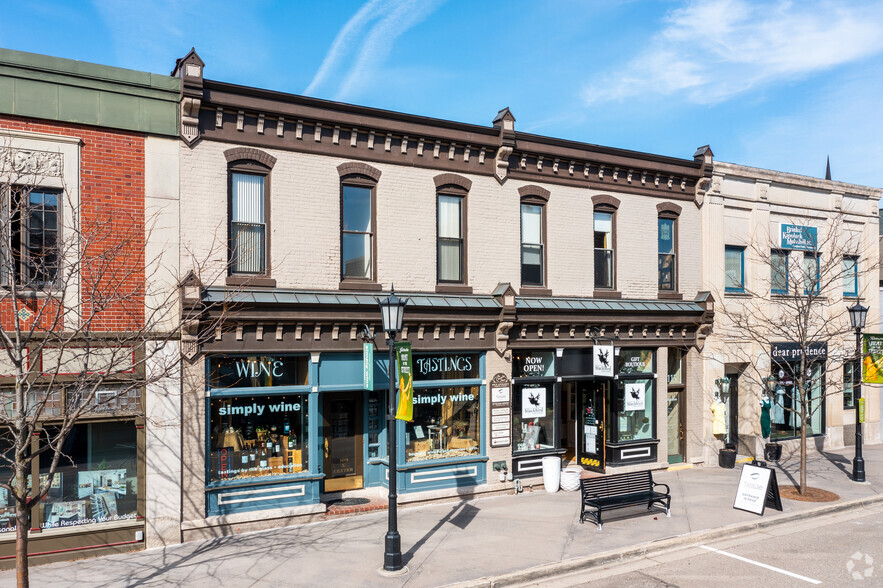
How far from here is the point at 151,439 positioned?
490 inches

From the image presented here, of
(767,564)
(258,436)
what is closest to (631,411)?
(767,564)

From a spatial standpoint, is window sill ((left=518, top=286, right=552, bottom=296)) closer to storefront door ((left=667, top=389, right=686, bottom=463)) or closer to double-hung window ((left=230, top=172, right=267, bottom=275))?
storefront door ((left=667, top=389, right=686, bottom=463))

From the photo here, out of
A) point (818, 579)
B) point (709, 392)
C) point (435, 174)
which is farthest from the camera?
point (709, 392)

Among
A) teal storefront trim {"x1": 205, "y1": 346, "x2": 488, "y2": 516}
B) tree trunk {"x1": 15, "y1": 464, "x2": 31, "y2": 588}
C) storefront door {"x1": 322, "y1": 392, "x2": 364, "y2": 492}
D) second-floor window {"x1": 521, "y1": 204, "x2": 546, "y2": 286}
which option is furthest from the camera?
second-floor window {"x1": 521, "y1": 204, "x2": 546, "y2": 286}

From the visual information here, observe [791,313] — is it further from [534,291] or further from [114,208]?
[114,208]

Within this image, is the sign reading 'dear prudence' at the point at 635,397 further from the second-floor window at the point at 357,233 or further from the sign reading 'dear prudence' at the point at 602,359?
the second-floor window at the point at 357,233

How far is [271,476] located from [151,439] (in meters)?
2.49

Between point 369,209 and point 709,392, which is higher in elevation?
point 369,209

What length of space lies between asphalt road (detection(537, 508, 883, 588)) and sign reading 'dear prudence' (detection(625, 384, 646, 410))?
5.43 metres

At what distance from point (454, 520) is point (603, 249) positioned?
8354 mm

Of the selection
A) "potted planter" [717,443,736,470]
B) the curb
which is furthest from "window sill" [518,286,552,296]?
"potted planter" [717,443,736,470]

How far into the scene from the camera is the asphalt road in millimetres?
10758

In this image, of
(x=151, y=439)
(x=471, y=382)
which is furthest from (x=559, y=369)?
(x=151, y=439)

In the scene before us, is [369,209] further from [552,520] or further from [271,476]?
[552,520]
